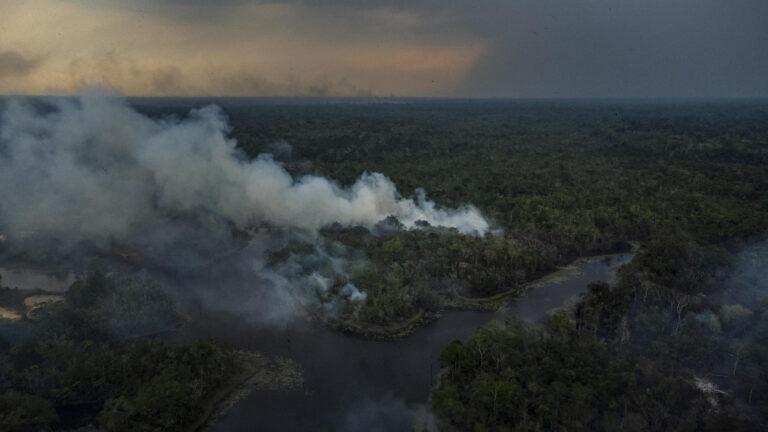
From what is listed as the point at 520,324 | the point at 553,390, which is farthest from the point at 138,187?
the point at 553,390

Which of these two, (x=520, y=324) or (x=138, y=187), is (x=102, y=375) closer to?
(x=520, y=324)

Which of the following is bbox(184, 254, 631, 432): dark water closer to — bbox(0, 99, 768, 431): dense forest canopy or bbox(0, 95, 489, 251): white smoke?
bbox(0, 99, 768, 431): dense forest canopy

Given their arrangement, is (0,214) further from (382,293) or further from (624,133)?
(624,133)

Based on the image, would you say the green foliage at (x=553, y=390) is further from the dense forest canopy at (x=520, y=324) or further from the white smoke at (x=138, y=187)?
the white smoke at (x=138, y=187)

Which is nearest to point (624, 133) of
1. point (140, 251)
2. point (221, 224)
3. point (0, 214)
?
point (221, 224)

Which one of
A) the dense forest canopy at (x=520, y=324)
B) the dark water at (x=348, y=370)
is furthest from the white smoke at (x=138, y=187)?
the dark water at (x=348, y=370)

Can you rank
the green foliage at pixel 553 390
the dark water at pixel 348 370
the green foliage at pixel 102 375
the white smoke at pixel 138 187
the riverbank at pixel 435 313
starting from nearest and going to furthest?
the green foliage at pixel 553 390 < the green foliage at pixel 102 375 < the dark water at pixel 348 370 < the riverbank at pixel 435 313 < the white smoke at pixel 138 187

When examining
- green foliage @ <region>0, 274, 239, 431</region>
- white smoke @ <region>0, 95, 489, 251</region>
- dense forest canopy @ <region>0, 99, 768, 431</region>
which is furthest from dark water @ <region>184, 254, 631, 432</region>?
white smoke @ <region>0, 95, 489, 251</region>
